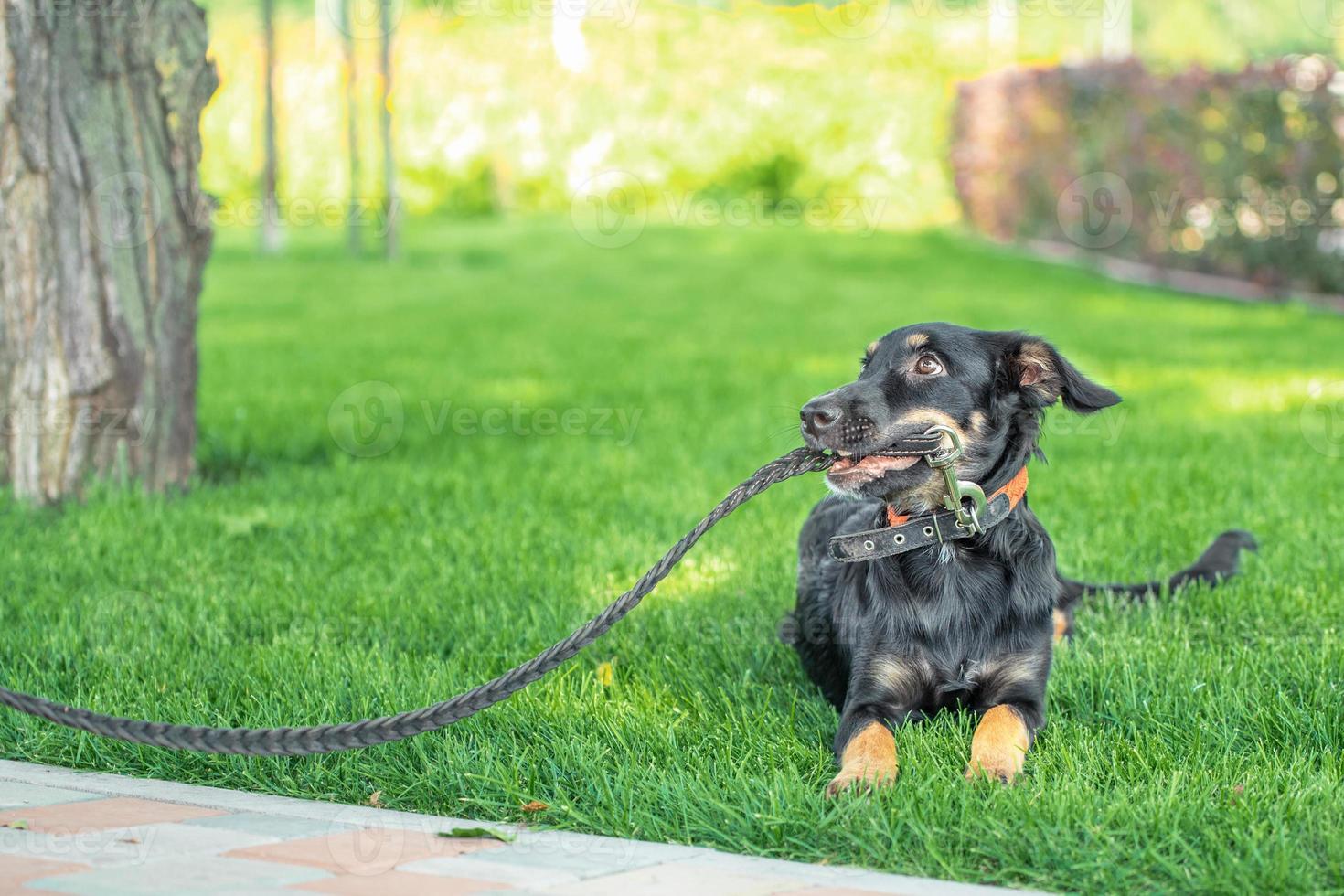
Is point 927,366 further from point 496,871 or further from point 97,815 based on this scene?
point 97,815

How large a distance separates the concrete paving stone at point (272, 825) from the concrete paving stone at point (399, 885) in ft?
1.00

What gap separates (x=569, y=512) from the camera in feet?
19.8

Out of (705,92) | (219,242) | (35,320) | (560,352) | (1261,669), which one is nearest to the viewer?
(1261,669)

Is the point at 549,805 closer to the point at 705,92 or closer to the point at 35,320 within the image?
the point at 35,320

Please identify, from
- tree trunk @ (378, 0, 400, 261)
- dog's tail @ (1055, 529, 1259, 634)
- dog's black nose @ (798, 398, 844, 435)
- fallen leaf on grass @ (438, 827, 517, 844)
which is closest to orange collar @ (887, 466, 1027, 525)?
dog's black nose @ (798, 398, 844, 435)

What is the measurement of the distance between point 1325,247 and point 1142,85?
3.36 m

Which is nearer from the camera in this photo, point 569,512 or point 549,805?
point 549,805

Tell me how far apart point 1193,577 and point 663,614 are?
66.8 inches

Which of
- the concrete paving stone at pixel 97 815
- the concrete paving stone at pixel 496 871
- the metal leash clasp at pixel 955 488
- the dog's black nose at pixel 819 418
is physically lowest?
the concrete paving stone at pixel 97 815

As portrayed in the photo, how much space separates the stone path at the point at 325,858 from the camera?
2.55 m

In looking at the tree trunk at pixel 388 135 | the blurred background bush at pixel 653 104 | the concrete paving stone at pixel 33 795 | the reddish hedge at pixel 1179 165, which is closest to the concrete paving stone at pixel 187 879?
the concrete paving stone at pixel 33 795

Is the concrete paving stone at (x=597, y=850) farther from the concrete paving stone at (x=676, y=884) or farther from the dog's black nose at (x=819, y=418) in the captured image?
the dog's black nose at (x=819, y=418)

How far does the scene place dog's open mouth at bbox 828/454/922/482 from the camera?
3.46 meters

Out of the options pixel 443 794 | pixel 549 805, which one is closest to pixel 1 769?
pixel 443 794
